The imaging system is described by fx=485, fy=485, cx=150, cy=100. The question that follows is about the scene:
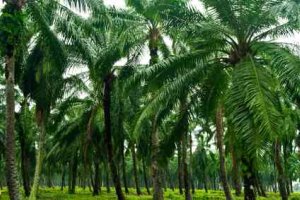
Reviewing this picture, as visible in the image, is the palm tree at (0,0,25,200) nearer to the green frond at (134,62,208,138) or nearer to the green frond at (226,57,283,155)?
the green frond at (134,62,208,138)

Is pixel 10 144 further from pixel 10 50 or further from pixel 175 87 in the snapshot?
pixel 175 87

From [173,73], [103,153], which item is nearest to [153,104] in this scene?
[173,73]

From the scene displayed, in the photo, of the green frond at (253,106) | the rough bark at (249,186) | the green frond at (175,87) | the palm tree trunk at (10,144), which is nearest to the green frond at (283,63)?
the green frond at (253,106)

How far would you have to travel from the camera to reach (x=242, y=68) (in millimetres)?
15062

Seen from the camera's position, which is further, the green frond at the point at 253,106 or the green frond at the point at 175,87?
the green frond at the point at 175,87

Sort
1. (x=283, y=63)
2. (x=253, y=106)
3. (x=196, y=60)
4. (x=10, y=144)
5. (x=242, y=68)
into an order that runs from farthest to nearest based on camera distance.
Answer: (x=196, y=60), (x=10, y=144), (x=242, y=68), (x=283, y=63), (x=253, y=106)

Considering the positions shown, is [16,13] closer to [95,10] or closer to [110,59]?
[95,10]

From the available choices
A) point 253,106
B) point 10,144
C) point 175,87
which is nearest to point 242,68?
point 253,106

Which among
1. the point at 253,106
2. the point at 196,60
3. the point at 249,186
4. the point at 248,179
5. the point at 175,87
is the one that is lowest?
the point at 249,186

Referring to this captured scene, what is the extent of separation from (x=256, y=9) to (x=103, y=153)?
2608 centimetres

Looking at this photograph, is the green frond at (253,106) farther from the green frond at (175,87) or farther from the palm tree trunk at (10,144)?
the palm tree trunk at (10,144)

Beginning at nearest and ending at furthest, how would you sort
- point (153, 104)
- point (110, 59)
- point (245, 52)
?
1. point (245, 52)
2. point (153, 104)
3. point (110, 59)

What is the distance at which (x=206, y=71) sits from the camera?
17156 mm

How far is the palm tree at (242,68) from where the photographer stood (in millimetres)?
13695
